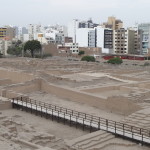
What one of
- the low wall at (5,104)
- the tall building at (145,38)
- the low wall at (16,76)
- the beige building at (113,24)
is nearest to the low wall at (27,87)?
the low wall at (16,76)

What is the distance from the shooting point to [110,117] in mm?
17578

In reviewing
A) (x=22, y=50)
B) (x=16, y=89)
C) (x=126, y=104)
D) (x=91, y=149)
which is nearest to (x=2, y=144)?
(x=91, y=149)

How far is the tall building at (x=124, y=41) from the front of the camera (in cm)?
7567

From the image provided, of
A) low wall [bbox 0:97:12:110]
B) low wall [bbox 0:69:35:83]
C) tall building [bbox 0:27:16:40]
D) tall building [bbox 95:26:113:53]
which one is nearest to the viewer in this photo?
low wall [bbox 0:97:12:110]

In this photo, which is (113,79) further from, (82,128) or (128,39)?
(128,39)

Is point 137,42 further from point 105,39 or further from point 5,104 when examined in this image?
→ point 5,104

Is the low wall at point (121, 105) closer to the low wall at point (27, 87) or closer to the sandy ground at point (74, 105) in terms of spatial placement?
the sandy ground at point (74, 105)

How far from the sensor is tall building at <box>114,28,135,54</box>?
248ft

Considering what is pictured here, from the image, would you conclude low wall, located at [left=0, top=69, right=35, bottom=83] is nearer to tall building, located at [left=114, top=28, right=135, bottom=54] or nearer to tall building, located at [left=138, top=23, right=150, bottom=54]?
tall building, located at [left=114, top=28, right=135, bottom=54]

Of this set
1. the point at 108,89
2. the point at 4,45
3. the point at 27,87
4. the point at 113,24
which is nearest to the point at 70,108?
the point at 27,87

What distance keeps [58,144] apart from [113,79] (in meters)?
18.6

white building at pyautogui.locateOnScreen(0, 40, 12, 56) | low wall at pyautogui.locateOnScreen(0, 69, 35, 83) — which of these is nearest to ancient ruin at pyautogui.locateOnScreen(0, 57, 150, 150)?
low wall at pyautogui.locateOnScreen(0, 69, 35, 83)

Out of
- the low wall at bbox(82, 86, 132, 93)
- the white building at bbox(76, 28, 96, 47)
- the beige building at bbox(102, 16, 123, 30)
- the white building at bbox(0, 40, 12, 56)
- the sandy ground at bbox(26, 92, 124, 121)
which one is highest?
the beige building at bbox(102, 16, 123, 30)

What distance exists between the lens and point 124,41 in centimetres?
7606
